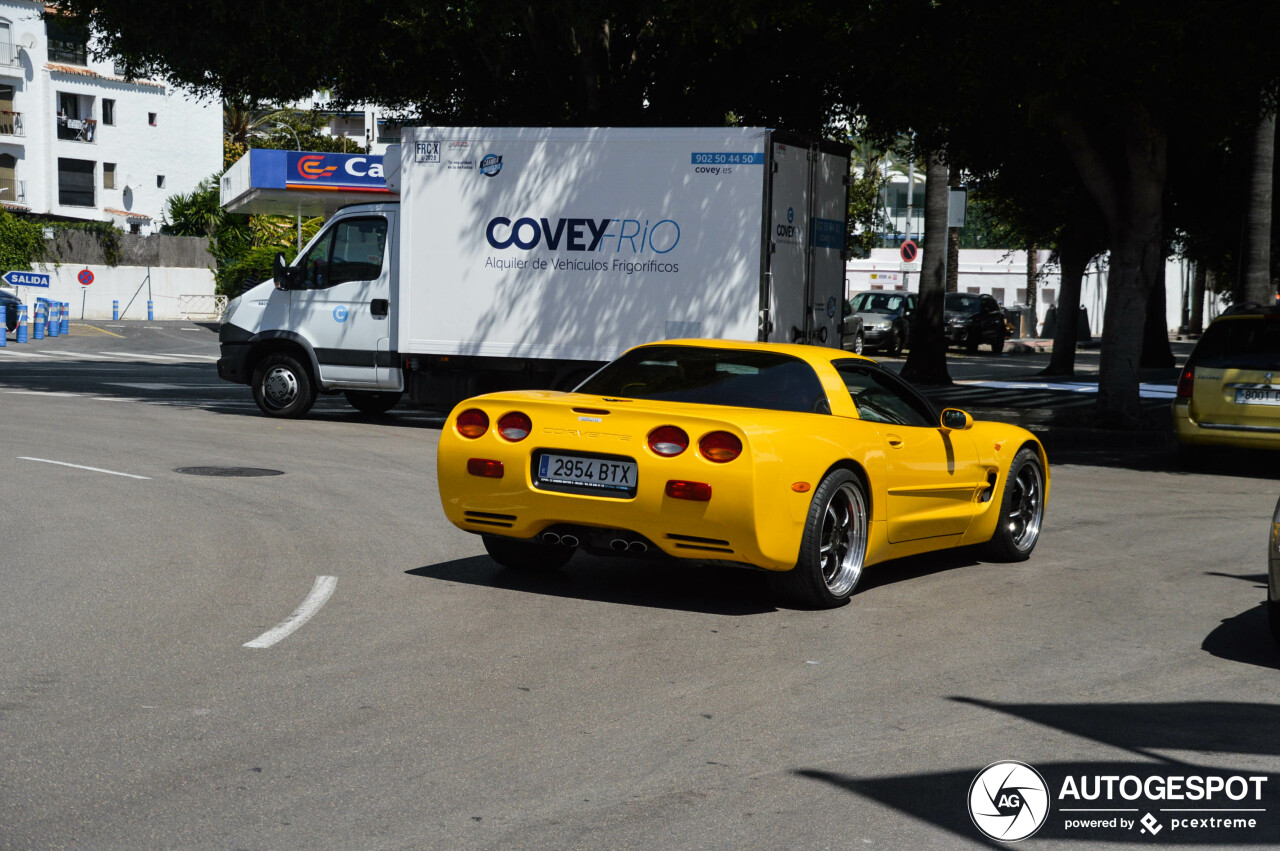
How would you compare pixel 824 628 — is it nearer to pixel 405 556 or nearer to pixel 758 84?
pixel 405 556

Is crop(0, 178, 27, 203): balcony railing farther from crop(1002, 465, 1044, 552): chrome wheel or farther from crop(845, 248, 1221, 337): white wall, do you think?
crop(1002, 465, 1044, 552): chrome wheel

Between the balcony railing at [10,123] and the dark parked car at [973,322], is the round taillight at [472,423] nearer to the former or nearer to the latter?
the dark parked car at [973,322]

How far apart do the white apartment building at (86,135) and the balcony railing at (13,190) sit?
1.7 inches

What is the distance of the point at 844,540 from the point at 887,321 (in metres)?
34.5

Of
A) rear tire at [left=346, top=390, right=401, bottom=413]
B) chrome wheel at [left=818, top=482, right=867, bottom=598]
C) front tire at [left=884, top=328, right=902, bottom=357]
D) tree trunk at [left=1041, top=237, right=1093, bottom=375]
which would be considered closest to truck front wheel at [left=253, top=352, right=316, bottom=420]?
rear tire at [left=346, top=390, right=401, bottom=413]

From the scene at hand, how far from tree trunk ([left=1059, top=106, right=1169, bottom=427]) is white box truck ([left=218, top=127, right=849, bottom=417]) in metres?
3.46

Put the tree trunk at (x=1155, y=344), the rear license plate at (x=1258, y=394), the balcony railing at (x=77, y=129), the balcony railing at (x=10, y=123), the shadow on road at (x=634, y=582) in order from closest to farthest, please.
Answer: the shadow on road at (x=634, y=582), the rear license plate at (x=1258, y=394), the tree trunk at (x=1155, y=344), the balcony railing at (x=10, y=123), the balcony railing at (x=77, y=129)

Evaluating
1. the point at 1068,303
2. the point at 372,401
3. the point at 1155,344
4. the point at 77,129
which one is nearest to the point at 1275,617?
the point at 372,401

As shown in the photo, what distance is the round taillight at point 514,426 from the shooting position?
752 centimetres

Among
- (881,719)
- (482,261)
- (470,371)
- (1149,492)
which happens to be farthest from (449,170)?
(881,719)

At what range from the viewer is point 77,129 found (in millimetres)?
66625

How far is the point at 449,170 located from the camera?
16.6 metres

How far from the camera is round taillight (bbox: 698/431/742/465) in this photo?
701 centimetres

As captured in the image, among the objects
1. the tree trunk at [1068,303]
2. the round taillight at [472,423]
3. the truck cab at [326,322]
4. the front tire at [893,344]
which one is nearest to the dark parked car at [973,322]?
the front tire at [893,344]
